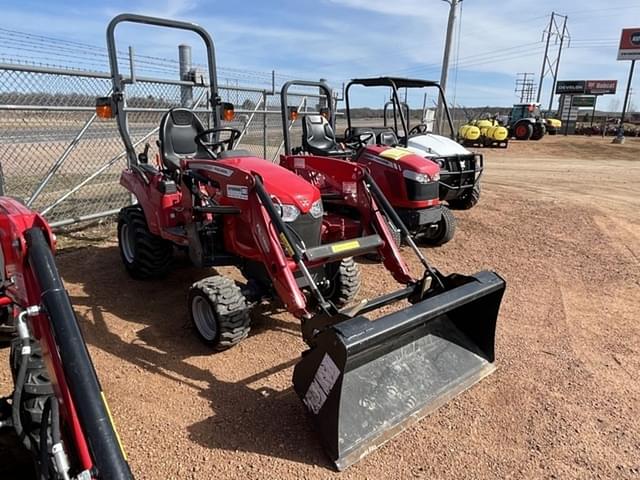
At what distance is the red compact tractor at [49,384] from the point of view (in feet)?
4.56

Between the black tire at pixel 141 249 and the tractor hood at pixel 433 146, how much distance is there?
3.77 meters

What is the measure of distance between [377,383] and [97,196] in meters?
6.57

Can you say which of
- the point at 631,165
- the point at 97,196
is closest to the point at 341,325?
the point at 97,196

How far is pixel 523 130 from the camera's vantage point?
84.6ft

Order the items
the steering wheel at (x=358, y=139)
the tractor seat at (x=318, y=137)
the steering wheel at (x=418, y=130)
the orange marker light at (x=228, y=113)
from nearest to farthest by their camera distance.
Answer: the orange marker light at (x=228, y=113)
the tractor seat at (x=318, y=137)
the steering wheel at (x=358, y=139)
the steering wheel at (x=418, y=130)

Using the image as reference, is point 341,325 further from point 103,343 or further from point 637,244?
point 637,244

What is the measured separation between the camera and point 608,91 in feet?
144

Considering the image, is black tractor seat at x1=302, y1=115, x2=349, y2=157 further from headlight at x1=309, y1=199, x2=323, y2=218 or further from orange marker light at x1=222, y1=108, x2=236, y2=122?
headlight at x1=309, y1=199, x2=323, y2=218

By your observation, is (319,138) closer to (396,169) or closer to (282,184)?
(396,169)

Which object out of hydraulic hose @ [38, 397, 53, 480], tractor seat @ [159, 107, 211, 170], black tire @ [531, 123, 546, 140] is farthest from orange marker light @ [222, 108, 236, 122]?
black tire @ [531, 123, 546, 140]

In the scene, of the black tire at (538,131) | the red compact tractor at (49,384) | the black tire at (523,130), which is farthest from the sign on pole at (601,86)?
the red compact tractor at (49,384)

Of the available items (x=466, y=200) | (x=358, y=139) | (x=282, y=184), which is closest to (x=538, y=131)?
(x=466, y=200)

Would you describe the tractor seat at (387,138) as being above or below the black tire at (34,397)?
above

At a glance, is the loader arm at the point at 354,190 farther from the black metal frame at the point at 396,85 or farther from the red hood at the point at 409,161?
the black metal frame at the point at 396,85
